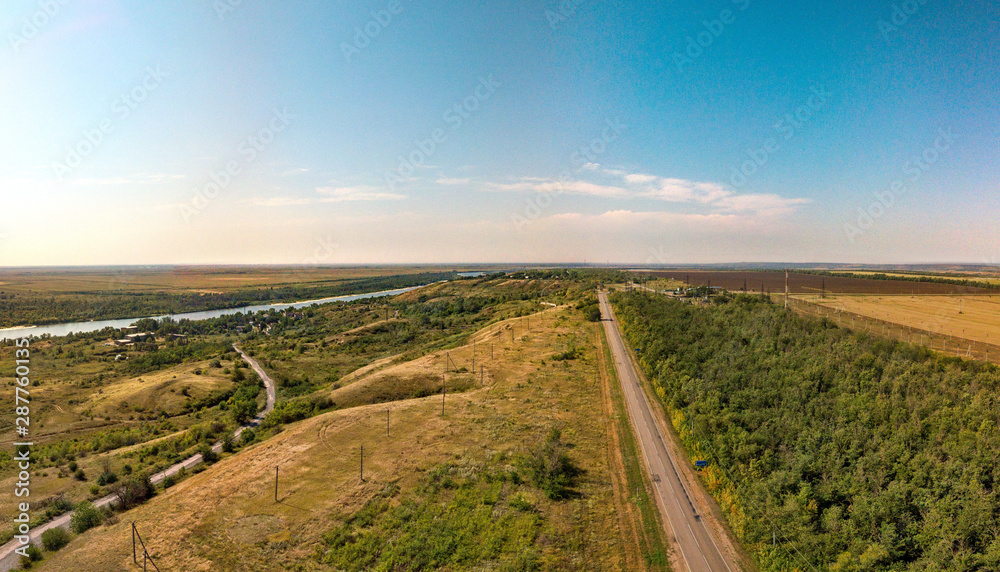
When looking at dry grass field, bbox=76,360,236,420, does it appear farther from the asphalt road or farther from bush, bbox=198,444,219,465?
the asphalt road

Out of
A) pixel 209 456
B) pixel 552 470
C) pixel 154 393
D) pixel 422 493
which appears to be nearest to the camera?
pixel 422 493

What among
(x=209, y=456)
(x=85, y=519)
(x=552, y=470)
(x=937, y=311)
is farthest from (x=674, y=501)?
(x=937, y=311)

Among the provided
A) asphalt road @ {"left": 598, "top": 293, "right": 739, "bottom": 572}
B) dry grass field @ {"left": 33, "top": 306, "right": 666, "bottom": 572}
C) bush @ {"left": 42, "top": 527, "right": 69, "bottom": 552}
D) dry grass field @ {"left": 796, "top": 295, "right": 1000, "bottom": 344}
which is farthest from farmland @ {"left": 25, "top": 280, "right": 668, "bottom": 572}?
dry grass field @ {"left": 796, "top": 295, "right": 1000, "bottom": 344}

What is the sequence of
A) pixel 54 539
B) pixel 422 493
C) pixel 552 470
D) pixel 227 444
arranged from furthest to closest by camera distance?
pixel 227 444
pixel 552 470
pixel 422 493
pixel 54 539

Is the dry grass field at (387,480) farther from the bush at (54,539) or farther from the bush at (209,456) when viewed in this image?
the bush at (209,456)

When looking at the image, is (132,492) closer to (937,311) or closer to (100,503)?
(100,503)

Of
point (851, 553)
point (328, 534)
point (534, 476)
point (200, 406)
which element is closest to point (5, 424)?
point (200, 406)
